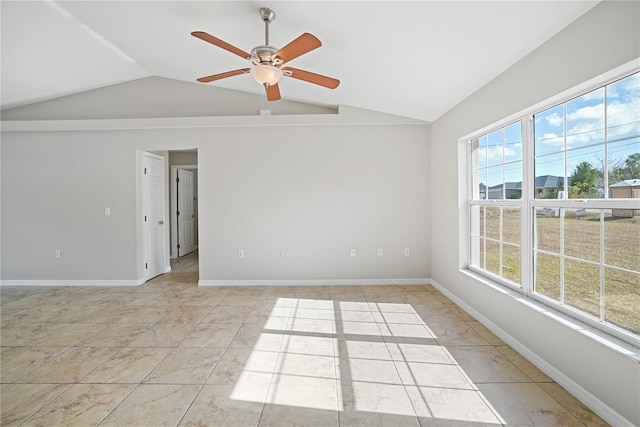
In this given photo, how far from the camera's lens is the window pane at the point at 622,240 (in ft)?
5.61

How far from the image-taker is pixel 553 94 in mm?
2062

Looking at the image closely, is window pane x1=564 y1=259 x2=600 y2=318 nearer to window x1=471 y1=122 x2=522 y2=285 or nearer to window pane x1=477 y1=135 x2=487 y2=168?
window x1=471 y1=122 x2=522 y2=285

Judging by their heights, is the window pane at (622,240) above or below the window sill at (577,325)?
above

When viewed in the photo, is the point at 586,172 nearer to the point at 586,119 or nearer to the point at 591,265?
the point at 586,119

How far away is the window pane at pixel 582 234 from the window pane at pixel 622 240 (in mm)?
101

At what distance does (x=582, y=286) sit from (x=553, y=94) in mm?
1403

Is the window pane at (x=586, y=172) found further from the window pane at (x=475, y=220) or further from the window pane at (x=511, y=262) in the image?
the window pane at (x=475, y=220)

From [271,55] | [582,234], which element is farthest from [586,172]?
[271,55]

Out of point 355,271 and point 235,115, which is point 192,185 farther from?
point 355,271

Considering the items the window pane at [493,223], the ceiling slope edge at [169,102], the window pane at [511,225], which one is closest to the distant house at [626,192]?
the window pane at [511,225]

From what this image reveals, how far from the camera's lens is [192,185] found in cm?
738

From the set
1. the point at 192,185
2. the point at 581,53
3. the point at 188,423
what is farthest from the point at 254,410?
the point at 192,185

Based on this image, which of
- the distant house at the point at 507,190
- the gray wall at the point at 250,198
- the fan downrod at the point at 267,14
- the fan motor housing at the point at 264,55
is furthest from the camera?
the gray wall at the point at 250,198

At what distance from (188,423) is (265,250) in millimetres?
2882
